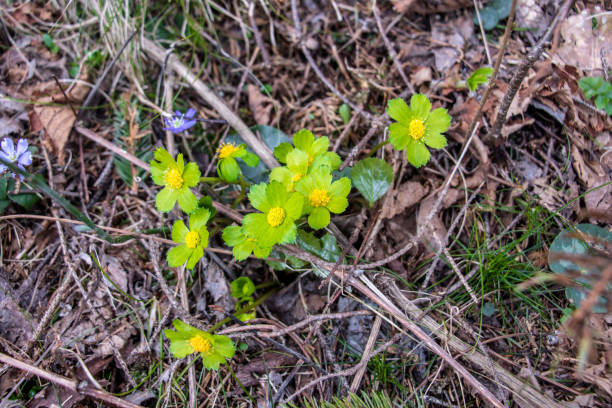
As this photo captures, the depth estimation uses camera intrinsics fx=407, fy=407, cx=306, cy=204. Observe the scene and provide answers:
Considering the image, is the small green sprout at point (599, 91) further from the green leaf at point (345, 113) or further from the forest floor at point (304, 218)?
the green leaf at point (345, 113)

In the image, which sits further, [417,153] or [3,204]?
[3,204]

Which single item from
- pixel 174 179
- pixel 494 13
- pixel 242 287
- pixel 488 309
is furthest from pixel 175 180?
pixel 494 13

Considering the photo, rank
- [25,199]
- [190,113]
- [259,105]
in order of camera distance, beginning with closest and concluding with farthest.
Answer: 1. [25,199]
2. [190,113]
3. [259,105]

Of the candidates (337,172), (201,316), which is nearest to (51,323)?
(201,316)

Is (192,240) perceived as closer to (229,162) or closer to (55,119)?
(229,162)

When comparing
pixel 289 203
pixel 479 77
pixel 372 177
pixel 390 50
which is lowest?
pixel 372 177

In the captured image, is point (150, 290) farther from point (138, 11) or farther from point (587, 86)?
point (587, 86)

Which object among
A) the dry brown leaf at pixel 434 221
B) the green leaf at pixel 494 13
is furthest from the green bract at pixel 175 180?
the green leaf at pixel 494 13
